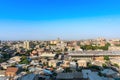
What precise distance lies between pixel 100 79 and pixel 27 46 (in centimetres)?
2683

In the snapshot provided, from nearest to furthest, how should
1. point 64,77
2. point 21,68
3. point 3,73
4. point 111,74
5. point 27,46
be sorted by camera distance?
point 64,77 → point 111,74 → point 3,73 → point 21,68 → point 27,46

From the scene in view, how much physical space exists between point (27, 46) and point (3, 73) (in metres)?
22.9

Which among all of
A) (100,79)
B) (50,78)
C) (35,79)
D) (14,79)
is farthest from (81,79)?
(14,79)

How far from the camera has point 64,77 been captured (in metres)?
12.0

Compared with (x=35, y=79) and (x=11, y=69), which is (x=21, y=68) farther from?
(x=35, y=79)

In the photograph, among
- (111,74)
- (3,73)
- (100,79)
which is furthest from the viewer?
(3,73)

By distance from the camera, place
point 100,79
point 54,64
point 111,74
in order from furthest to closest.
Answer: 1. point 54,64
2. point 111,74
3. point 100,79

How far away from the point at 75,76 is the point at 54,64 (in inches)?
227

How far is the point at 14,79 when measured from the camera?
12188 millimetres

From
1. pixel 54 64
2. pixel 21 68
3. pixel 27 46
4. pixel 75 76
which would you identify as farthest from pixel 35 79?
pixel 27 46

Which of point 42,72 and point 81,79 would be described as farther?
point 42,72

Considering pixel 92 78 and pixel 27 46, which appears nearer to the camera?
pixel 92 78

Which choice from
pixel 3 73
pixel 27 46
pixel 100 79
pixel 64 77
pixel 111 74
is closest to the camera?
pixel 100 79

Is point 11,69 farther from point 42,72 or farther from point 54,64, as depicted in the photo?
point 54,64
